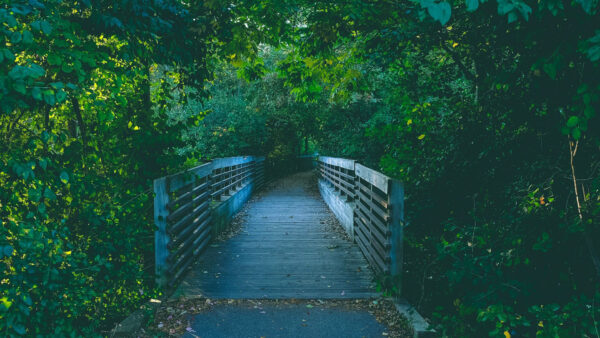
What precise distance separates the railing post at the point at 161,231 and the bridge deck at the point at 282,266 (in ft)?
1.14

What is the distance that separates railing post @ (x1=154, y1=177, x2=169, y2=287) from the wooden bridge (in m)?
0.01

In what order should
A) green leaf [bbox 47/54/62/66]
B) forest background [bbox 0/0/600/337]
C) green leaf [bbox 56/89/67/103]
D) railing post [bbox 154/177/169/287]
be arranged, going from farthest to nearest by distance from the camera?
railing post [bbox 154/177/169/287] < green leaf [bbox 47/54/62/66] < forest background [bbox 0/0/600/337] < green leaf [bbox 56/89/67/103]

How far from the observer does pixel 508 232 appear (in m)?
3.38

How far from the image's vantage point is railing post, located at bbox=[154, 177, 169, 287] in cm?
477

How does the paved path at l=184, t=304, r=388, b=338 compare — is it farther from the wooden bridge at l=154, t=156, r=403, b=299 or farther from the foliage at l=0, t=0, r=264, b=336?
the foliage at l=0, t=0, r=264, b=336

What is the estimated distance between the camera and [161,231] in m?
→ 4.83

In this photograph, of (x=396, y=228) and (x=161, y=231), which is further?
(x=396, y=228)

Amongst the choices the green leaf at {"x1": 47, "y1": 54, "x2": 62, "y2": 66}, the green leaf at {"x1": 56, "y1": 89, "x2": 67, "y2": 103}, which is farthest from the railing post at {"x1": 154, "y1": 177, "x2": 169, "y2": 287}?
the green leaf at {"x1": 56, "y1": 89, "x2": 67, "y2": 103}

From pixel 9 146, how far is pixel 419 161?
13.8ft

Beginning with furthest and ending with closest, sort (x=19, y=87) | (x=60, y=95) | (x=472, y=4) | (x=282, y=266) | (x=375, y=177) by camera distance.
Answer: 1. (x=282, y=266)
2. (x=375, y=177)
3. (x=60, y=95)
4. (x=19, y=87)
5. (x=472, y=4)

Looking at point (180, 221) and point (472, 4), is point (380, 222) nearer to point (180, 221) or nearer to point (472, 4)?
point (180, 221)

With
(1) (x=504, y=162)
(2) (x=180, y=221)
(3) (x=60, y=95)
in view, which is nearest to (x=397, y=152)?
(1) (x=504, y=162)

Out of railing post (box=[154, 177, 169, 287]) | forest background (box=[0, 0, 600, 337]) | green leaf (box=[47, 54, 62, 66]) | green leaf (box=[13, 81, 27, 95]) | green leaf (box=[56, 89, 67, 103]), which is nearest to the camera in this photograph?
green leaf (box=[13, 81, 27, 95])

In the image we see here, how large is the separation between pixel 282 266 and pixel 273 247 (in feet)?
3.82
